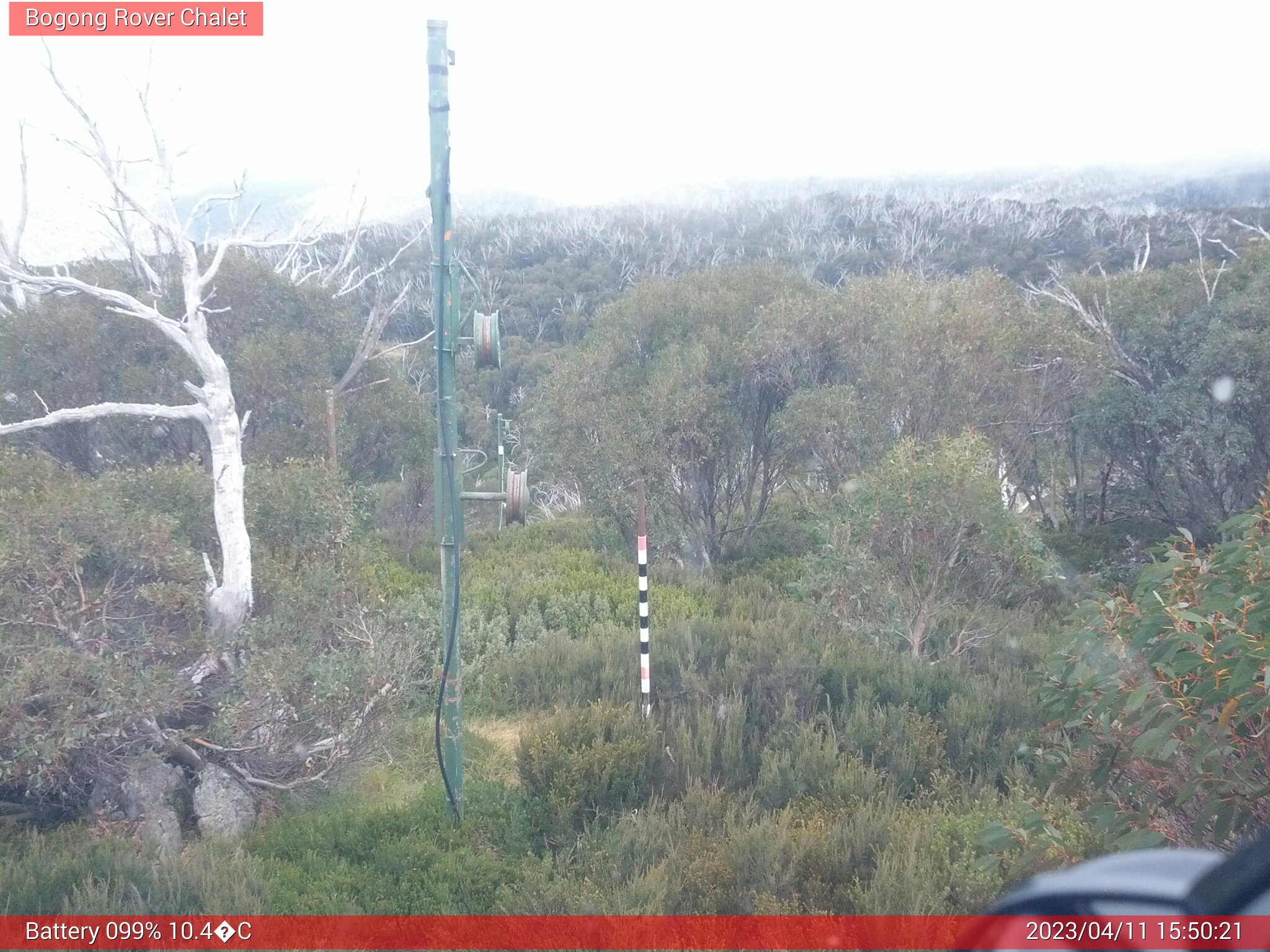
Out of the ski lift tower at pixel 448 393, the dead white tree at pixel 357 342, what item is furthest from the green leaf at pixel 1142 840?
the dead white tree at pixel 357 342

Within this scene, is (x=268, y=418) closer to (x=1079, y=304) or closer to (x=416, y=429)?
(x=416, y=429)

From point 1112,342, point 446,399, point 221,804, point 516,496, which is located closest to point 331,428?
point 221,804

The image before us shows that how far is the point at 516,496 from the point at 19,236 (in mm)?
11514

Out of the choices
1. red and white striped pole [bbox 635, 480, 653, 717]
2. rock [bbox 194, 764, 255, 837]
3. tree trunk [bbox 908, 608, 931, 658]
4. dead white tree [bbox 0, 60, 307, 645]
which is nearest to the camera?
rock [bbox 194, 764, 255, 837]

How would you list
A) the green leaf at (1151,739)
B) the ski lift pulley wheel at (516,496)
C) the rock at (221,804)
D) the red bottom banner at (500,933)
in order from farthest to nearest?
the rock at (221,804)
the ski lift pulley wheel at (516,496)
the red bottom banner at (500,933)
the green leaf at (1151,739)

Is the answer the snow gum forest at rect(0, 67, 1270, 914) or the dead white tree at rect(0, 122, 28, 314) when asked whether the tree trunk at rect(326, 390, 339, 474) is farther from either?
the dead white tree at rect(0, 122, 28, 314)

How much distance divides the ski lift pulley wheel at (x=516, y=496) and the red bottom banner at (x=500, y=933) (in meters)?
2.25

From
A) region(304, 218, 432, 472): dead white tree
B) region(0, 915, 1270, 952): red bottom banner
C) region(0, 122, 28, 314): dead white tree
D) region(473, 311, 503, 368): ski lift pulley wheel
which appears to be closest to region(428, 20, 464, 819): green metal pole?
region(473, 311, 503, 368): ski lift pulley wheel

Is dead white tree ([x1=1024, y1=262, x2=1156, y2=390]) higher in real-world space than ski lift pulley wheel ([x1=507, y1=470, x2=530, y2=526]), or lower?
higher

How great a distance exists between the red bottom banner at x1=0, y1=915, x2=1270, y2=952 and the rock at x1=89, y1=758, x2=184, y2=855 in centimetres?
149

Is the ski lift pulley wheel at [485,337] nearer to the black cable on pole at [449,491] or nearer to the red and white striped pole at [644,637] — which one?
the black cable on pole at [449,491]

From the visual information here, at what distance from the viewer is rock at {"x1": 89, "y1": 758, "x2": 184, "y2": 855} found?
5465mm

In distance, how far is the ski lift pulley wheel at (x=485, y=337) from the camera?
525 cm

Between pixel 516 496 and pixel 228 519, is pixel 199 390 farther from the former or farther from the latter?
pixel 516 496
